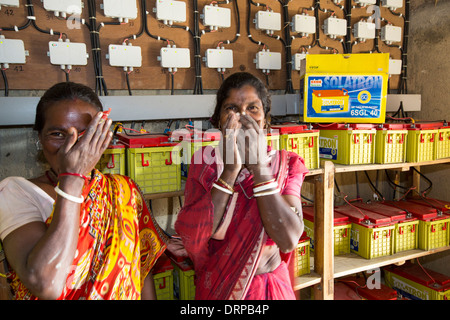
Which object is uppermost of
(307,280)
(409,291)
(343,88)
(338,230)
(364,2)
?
(364,2)

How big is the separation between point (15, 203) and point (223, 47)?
184 centimetres

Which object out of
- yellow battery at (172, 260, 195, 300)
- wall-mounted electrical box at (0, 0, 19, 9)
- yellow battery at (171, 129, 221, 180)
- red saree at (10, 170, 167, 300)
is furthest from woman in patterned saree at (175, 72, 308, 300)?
wall-mounted electrical box at (0, 0, 19, 9)

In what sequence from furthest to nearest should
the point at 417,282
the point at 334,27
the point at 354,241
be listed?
the point at 334,27 < the point at 417,282 < the point at 354,241

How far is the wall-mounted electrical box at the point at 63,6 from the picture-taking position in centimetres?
185

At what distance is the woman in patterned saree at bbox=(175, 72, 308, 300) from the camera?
1.14m

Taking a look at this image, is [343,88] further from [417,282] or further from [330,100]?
[417,282]

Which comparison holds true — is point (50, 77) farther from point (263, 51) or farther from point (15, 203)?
point (263, 51)

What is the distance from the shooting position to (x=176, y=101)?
217 cm

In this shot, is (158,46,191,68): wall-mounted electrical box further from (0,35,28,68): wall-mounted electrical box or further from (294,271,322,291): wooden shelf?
(294,271,322,291): wooden shelf

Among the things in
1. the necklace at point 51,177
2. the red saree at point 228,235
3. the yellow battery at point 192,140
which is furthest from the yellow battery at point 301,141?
the necklace at point 51,177

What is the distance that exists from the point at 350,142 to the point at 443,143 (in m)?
0.93

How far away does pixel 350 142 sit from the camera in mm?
2197

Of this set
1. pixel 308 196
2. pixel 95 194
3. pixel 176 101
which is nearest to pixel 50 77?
pixel 176 101

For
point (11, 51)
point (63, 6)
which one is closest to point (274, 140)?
point (63, 6)
